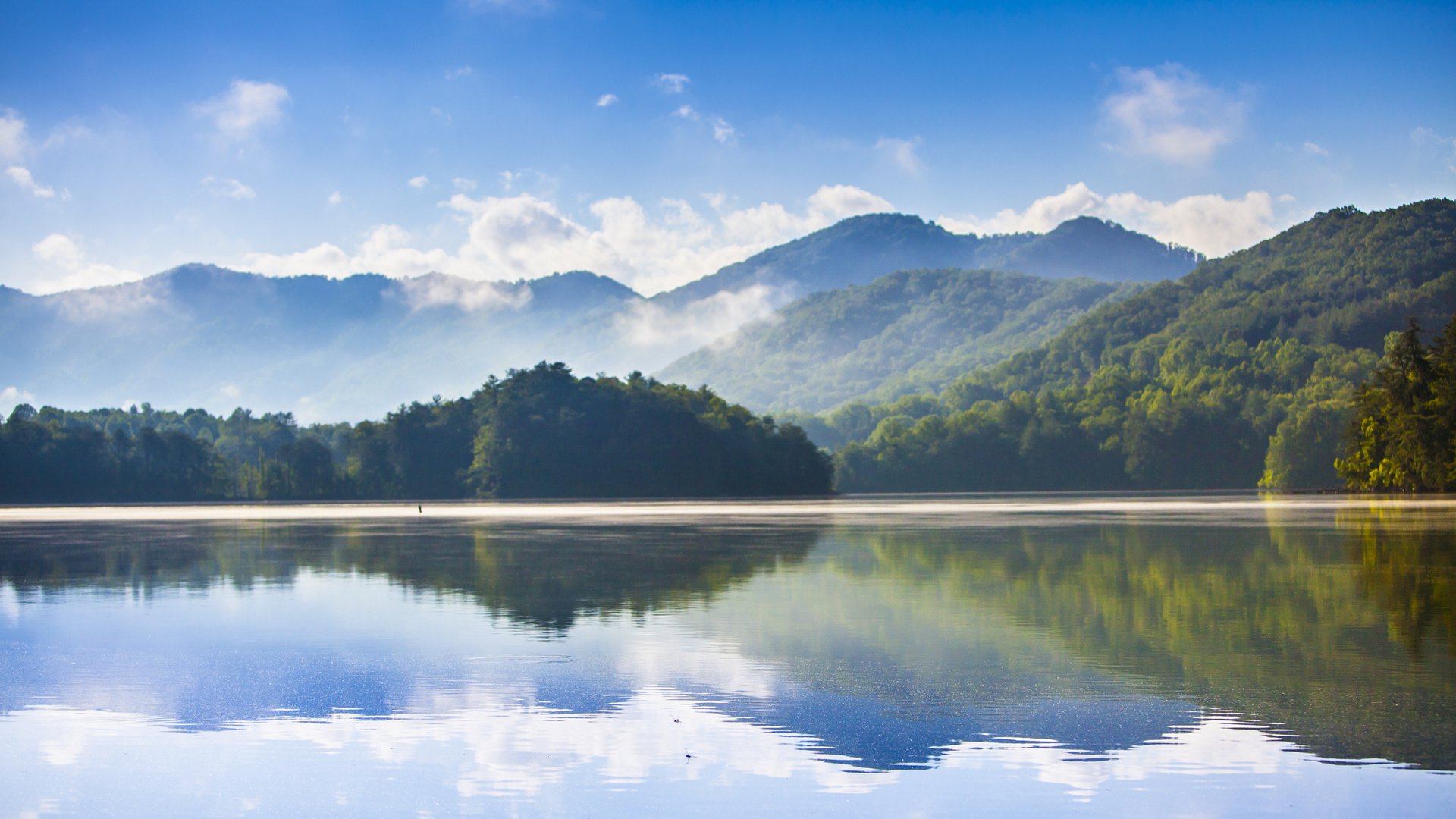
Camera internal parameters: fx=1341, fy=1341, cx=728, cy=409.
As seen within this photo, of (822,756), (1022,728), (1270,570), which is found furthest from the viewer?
(1270,570)

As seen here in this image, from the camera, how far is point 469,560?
30.6 m

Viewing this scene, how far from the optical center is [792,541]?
121ft

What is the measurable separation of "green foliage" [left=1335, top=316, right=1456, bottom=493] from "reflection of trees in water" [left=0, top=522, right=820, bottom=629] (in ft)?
155

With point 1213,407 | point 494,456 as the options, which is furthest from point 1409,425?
point 494,456

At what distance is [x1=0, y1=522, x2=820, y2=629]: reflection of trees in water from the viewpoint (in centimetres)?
2203

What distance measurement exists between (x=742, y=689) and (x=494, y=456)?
108 metres

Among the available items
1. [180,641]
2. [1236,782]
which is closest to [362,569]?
[180,641]

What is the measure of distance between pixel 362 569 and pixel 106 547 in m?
13.5

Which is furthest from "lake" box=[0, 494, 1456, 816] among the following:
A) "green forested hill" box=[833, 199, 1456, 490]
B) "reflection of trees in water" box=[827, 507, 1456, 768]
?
"green forested hill" box=[833, 199, 1456, 490]

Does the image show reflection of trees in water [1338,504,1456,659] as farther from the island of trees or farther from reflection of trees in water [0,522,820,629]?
the island of trees

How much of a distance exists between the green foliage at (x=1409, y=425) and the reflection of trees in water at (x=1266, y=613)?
156 ft

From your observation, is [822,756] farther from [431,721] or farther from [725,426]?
[725,426]

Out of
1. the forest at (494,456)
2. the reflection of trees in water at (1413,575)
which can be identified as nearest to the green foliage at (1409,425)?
the reflection of trees in water at (1413,575)

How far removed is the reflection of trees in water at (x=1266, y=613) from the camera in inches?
446
